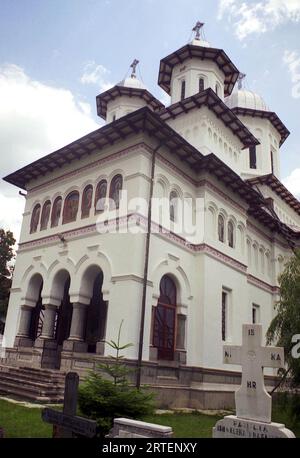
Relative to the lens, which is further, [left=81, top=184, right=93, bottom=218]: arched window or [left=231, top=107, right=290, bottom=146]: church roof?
[left=231, top=107, right=290, bottom=146]: church roof

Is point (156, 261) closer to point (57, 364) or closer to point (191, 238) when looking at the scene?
point (191, 238)

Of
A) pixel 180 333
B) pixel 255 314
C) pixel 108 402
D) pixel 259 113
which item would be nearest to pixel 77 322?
pixel 180 333

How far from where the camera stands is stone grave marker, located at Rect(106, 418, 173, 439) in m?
5.64

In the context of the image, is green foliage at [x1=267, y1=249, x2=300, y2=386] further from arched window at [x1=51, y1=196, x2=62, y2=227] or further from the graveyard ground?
arched window at [x1=51, y1=196, x2=62, y2=227]

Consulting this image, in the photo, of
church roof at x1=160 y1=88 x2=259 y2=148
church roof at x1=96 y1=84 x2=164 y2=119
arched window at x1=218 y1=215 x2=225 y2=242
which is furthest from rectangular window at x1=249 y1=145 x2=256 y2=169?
arched window at x1=218 y1=215 x2=225 y2=242

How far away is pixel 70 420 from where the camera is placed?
5.87m

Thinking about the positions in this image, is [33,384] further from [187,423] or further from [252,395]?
[252,395]

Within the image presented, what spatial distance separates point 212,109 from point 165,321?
10.3m

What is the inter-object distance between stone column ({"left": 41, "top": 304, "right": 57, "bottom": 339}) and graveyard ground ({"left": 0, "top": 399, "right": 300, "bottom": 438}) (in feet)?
14.1

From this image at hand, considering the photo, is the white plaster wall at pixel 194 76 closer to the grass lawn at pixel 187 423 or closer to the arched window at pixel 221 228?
the arched window at pixel 221 228

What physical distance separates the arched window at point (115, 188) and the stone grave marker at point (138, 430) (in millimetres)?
9345

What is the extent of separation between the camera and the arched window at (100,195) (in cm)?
1511
